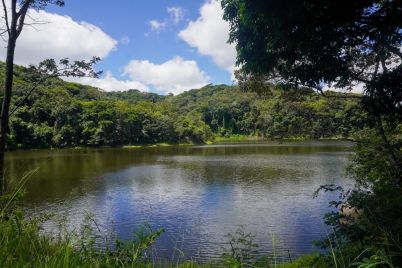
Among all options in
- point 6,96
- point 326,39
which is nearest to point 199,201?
point 6,96

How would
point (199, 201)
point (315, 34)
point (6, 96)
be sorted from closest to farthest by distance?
point (315, 34)
point (6, 96)
point (199, 201)

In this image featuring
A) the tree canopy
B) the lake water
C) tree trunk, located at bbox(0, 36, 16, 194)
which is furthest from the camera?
the lake water

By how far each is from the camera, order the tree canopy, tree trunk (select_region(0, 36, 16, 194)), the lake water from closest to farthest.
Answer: the tree canopy, tree trunk (select_region(0, 36, 16, 194)), the lake water

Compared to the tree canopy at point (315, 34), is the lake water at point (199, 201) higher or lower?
lower

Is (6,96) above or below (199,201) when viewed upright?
above

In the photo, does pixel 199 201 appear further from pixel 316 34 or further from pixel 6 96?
pixel 316 34

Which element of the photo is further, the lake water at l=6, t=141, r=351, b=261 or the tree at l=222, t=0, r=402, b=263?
the lake water at l=6, t=141, r=351, b=261

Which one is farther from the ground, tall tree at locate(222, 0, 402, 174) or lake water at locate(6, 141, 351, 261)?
tall tree at locate(222, 0, 402, 174)

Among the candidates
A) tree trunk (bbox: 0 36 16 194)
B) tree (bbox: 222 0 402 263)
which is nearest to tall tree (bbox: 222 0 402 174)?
tree (bbox: 222 0 402 263)

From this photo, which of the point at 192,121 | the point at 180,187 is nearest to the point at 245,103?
the point at 192,121

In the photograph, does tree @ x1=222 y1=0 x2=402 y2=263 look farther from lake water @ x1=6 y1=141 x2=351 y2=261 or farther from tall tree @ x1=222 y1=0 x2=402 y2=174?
lake water @ x1=6 y1=141 x2=351 y2=261

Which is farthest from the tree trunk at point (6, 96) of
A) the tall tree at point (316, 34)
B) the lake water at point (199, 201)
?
the tall tree at point (316, 34)

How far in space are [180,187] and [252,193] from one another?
23.2ft

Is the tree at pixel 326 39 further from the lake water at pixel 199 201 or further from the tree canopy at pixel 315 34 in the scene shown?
the lake water at pixel 199 201
